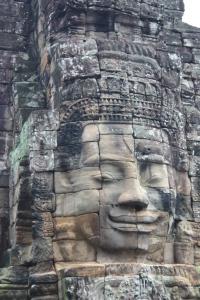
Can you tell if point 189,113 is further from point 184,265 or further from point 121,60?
point 184,265

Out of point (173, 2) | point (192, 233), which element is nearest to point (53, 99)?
point (192, 233)

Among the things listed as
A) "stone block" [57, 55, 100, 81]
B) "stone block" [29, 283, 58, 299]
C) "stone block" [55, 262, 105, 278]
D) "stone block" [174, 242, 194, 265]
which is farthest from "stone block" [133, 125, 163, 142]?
"stone block" [29, 283, 58, 299]

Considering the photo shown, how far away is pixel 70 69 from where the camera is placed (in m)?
9.71

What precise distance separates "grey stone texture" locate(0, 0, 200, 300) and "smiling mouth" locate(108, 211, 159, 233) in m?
0.01

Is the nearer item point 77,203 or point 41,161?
point 77,203

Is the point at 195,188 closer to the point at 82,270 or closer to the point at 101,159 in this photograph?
the point at 101,159

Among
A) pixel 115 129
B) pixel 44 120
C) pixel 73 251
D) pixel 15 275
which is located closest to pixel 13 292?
pixel 15 275

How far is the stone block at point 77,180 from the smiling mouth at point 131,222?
0.49 metres

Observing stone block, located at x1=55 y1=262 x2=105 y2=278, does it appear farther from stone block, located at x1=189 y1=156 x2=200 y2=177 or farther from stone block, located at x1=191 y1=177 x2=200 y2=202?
stone block, located at x1=189 y1=156 x2=200 y2=177

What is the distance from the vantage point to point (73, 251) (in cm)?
905

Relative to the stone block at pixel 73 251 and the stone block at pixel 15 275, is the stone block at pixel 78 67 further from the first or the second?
the stone block at pixel 15 275

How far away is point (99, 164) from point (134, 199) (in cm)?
71

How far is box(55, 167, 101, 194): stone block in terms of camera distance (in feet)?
30.1

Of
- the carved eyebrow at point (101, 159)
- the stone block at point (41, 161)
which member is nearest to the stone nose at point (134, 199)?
the carved eyebrow at point (101, 159)
